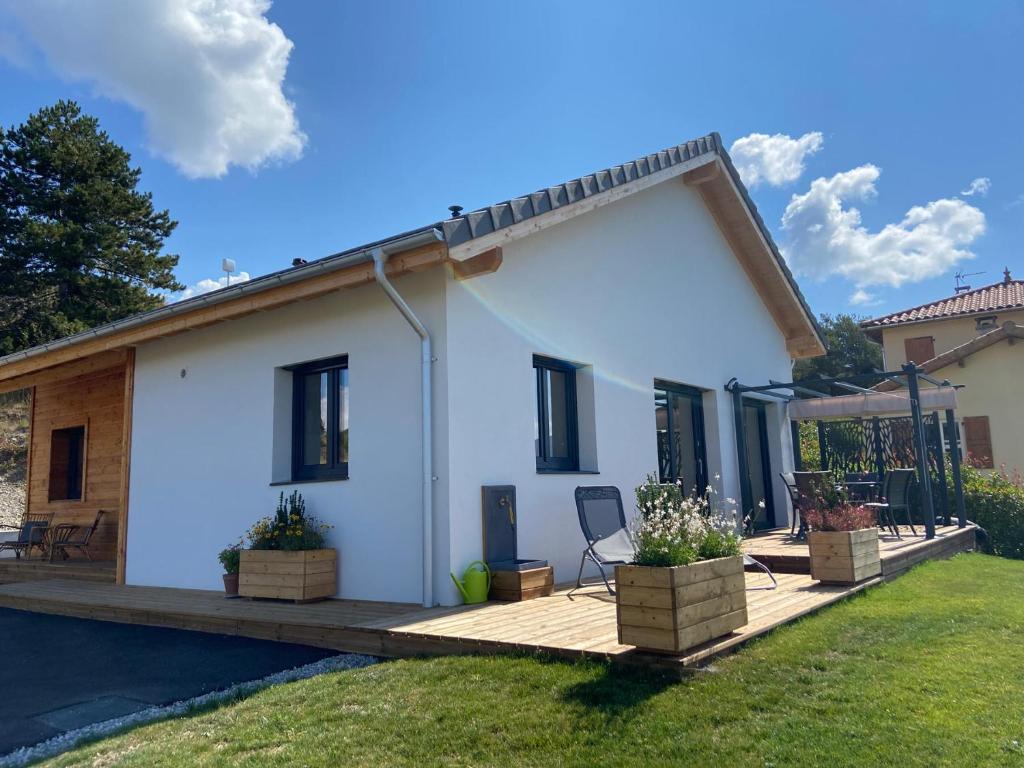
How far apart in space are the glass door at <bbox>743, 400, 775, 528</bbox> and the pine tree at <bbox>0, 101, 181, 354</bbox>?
18954mm

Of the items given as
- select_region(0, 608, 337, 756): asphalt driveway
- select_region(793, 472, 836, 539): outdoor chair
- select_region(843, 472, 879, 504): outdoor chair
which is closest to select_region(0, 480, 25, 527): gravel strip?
select_region(0, 608, 337, 756): asphalt driveway

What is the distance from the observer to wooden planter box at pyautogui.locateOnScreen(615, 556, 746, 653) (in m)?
3.80

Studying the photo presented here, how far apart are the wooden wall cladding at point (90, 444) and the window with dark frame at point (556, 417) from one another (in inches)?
263

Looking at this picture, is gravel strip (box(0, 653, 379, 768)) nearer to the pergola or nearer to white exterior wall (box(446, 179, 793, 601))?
white exterior wall (box(446, 179, 793, 601))

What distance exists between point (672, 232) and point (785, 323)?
4.51m

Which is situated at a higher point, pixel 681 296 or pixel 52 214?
pixel 52 214

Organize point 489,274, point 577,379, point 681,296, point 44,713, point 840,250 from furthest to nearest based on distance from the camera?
point 840,250, point 681,296, point 577,379, point 489,274, point 44,713

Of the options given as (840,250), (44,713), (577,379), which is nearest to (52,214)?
(577,379)

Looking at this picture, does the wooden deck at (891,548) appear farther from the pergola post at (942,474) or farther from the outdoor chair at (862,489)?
the outdoor chair at (862,489)

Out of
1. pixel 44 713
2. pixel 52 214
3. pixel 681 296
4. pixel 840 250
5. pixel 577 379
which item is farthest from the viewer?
pixel 840 250

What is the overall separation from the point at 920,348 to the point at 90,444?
2650 cm

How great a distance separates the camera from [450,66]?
10672mm

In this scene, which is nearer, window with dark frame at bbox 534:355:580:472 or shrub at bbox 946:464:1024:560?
window with dark frame at bbox 534:355:580:472

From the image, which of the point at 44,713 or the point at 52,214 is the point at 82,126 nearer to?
the point at 52,214
